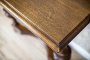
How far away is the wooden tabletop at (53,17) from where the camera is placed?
1.24 ft

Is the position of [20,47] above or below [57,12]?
below

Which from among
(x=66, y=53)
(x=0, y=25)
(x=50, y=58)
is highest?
(x=66, y=53)

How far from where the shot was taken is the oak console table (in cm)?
38

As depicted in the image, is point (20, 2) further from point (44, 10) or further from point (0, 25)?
point (0, 25)

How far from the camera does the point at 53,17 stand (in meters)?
0.41

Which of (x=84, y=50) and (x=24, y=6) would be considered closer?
(x=24, y=6)

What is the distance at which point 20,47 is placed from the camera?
3.50ft

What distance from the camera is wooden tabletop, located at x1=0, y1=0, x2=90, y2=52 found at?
378 millimetres

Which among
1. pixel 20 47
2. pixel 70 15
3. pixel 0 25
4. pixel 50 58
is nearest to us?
pixel 70 15

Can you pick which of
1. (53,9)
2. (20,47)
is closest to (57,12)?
(53,9)

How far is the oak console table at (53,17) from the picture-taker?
0.38m

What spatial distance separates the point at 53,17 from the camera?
408 millimetres

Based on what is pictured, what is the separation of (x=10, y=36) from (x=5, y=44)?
68mm

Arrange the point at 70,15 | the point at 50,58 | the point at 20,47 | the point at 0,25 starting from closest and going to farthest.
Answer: the point at 70,15, the point at 50,58, the point at 20,47, the point at 0,25
